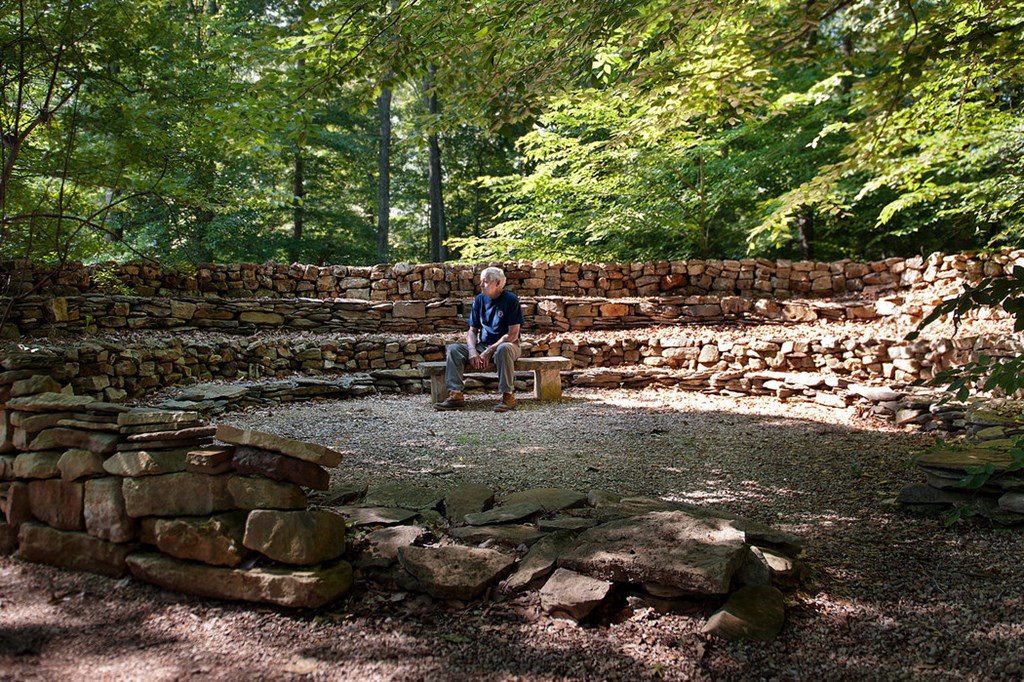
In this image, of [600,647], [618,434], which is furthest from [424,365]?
[600,647]

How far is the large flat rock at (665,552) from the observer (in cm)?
204

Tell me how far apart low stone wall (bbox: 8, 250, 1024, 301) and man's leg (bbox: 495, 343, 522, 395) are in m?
3.81

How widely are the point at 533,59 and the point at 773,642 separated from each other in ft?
11.8

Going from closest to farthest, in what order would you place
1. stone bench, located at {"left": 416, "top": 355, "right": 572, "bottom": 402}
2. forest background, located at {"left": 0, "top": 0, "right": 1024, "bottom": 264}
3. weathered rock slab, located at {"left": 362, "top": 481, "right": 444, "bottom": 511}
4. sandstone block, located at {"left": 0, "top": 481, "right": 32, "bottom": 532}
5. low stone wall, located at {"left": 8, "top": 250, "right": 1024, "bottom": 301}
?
sandstone block, located at {"left": 0, "top": 481, "right": 32, "bottom": 532}
weathered rock slab, located at {"left": 362, "top": 481, "right": 444, "bottom": 511}
forest background, located at {"left": 0, "top": 0, "right": 1024, "bottom": 264}
stone bench, located at {"left": 416, "top": 355, "right": 572, "bottom": 402}
low stone wall, located at {"left": 8, "top": 250, "right": 1024, "bottom": 301}

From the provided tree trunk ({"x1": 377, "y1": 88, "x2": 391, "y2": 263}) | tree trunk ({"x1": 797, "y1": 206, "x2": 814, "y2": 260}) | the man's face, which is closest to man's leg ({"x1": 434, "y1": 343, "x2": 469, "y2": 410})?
the man's face

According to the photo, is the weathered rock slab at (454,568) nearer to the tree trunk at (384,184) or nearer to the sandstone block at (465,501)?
the sandstone block at (465,501)

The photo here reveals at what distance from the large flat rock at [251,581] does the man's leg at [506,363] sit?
413 centimetres

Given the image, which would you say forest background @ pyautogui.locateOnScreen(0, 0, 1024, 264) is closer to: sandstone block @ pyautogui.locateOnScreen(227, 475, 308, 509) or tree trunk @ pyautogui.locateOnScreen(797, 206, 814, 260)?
sandstone block @ pyautogui.locateOnScreen(227, 475, 308, 509)

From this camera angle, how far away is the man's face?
6324mm

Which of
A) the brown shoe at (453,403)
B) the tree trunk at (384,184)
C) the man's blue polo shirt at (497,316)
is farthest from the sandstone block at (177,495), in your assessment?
the tree trunk at (384,184)

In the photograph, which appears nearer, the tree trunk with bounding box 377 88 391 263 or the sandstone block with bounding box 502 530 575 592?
the sandstone block with bounding box 502 530 575 592

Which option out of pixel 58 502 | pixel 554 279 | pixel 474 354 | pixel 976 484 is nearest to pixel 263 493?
pixel 58 502

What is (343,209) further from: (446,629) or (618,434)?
(446,629)

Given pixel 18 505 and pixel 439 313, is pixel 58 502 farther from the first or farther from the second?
pixel 439 313
